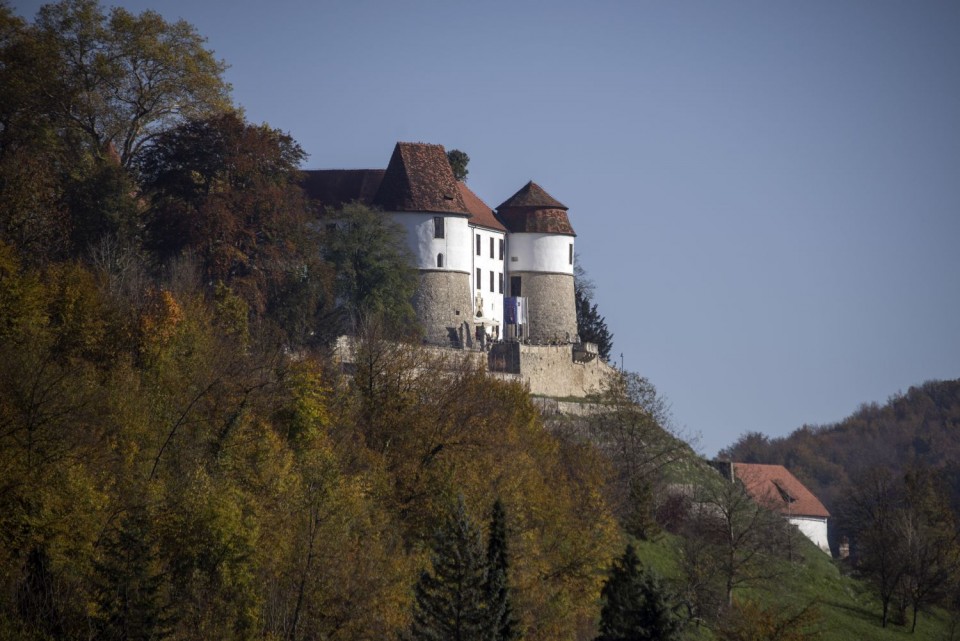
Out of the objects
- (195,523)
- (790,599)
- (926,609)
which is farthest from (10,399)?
(926,609)

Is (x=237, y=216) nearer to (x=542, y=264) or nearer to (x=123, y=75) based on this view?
(x=123, y=75)

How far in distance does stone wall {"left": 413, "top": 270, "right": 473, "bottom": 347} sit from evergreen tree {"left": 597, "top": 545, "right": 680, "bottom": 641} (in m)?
30.5

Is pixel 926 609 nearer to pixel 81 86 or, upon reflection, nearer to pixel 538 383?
pixel 538 383

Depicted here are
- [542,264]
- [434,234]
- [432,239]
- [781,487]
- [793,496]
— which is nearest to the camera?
[432,239]

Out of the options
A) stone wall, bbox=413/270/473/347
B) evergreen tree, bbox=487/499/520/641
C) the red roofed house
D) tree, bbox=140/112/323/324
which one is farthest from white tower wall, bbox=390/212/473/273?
evergreen tree, bbox=487/499/520/641

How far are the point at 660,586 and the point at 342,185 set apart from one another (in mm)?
37005

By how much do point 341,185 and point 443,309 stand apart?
23.8 feet

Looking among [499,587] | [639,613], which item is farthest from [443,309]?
[639,613]

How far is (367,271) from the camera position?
56969 mm

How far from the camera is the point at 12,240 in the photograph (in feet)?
150

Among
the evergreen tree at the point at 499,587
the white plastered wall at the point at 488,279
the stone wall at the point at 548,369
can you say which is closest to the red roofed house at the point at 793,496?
the stone wall at the point at 548,369

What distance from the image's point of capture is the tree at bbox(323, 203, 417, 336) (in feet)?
183

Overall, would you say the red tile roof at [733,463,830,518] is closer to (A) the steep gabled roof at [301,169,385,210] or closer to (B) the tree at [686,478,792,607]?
(B) the tree at [686,478,792,607]

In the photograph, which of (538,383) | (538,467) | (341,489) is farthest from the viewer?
(538,383)
